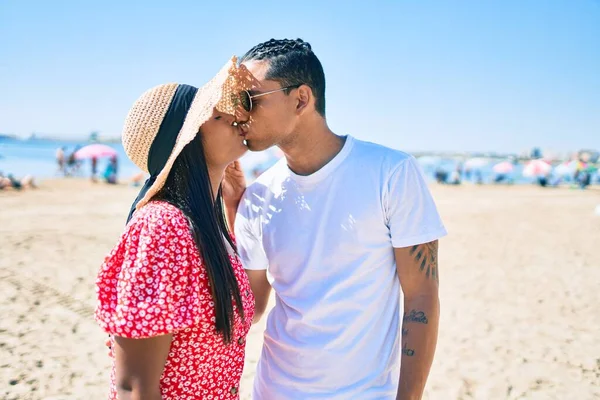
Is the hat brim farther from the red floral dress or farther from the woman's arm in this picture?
the woman's arm

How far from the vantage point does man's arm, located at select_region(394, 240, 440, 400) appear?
1.84 meters

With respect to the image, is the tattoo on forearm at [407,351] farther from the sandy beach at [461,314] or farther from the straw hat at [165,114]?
the sandy beach at [461,314]

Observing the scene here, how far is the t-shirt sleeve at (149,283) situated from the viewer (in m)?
1.36

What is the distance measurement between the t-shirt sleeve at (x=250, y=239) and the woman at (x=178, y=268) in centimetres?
36

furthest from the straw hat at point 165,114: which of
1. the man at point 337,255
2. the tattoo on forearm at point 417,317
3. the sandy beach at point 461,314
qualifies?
the sandy beach at point 461,314

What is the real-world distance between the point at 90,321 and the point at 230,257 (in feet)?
18.7

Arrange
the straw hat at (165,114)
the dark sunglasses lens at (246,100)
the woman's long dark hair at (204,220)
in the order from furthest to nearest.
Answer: the dark sunglasses lens at (246,100)
the straw hat at (165,114)
the woman's long dark hair at (204,220)

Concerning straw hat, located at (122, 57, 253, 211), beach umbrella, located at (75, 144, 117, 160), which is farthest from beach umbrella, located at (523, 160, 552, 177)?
straw hat, located at (122, 57, 253, 211)

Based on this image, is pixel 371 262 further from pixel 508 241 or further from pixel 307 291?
pixel 508 241

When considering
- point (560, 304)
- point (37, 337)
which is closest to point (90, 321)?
point (37, 337)

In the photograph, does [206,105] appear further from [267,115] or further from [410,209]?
[410,209]

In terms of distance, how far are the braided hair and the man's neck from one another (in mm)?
148

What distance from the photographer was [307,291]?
2.01m

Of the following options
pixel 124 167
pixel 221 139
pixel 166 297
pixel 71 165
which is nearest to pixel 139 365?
pixel 166 297
